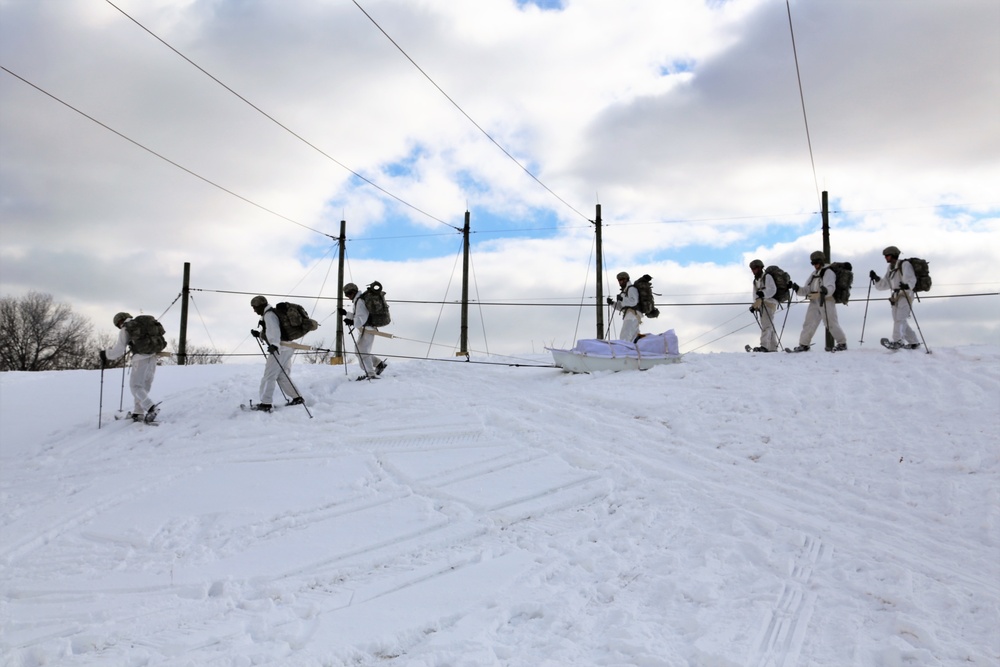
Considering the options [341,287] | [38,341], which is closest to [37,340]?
[38,341]

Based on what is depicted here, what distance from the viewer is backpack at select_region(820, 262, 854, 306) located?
13.7 m

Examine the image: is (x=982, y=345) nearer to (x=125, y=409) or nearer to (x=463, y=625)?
(x=463, y=625)

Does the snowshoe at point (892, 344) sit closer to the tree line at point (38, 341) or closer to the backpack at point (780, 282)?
the backpack at point (780, 282)

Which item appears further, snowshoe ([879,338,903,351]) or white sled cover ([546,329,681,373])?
white sled cover ([546,329,681,373])

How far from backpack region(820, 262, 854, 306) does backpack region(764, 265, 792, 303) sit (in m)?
0.94

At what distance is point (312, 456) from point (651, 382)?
616 centimetres

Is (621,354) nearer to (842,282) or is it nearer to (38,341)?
(842,282)

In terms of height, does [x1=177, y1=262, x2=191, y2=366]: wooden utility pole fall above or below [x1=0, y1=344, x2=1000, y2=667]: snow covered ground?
above

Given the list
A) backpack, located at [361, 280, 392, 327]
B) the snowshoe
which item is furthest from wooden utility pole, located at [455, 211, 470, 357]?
the snowshoe

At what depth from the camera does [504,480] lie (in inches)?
306

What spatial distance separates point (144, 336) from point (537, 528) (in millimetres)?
8605

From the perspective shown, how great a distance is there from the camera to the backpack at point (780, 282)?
14.5m

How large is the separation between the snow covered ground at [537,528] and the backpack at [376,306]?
2.50 meters

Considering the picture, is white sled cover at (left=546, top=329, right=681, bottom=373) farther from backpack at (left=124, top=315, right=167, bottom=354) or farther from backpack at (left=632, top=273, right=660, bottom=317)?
backpack at (left=124, top=315, right=167, bottom=354)
